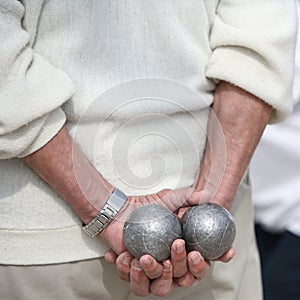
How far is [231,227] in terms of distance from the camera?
1248 mm

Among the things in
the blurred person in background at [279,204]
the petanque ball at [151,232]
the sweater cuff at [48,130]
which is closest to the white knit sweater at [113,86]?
the sweater cuff at [48,130]

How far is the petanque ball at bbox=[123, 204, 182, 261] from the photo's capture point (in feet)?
3.91

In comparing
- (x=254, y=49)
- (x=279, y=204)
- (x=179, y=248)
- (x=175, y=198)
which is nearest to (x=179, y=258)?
(x=179, y=248)

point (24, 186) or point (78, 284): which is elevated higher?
point (24, 186)

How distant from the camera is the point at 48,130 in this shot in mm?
1218

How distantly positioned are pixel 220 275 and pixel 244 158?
0.79 ft

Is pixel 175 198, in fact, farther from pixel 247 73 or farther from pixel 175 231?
pixel 247 73

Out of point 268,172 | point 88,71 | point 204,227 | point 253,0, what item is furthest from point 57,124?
point 268,172

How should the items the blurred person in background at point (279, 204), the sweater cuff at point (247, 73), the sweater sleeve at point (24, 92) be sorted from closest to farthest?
the sweater sleeve at point (24, 92) < the sweater cuff at point (247, 73) < the blurred person in background at point (279, 204)

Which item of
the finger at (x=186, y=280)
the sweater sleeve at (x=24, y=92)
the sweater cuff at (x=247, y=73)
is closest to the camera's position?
the sweater sleeve at (x=24, y=92)

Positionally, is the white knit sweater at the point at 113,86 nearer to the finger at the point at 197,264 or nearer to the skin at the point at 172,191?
the skin at the point at 172,191

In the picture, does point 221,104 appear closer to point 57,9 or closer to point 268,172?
point 57,9

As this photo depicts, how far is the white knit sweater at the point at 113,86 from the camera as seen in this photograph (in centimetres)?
120

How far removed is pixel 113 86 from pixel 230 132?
0.84ft
